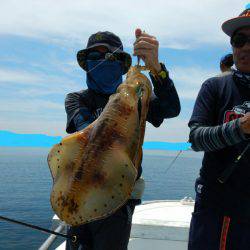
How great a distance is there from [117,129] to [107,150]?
0.16m

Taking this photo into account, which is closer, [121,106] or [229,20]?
[121,106]

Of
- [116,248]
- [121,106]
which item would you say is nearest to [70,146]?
[121,106]

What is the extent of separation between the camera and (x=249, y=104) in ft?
10.8

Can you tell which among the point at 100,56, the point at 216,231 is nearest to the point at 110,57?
the point at 100,56

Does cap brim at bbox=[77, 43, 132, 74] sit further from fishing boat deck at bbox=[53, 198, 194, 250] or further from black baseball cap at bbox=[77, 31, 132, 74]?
fishing boat deck at bbox=[53, 198, 194, 250]

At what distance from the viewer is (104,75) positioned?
3.57 metres

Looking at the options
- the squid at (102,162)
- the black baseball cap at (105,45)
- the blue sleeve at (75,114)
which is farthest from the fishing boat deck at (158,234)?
the squid at (102,162)

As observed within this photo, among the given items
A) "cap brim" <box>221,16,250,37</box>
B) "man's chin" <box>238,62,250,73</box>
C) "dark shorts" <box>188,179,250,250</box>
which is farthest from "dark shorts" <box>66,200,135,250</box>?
"cap brim" <box>221,16,250,37</box>

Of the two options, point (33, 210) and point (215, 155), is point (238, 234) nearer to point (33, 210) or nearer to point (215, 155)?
point (215, 155)

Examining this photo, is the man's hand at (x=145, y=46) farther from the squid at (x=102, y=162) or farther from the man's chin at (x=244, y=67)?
the man's chin at (x=244, y=67)

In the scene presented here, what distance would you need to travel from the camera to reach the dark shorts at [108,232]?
3.38 metres

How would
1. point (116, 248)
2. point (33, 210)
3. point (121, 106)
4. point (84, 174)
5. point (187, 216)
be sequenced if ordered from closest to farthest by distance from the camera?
point (84, 174) → point (121, 106) → point (116, 248) → point (187, 216) → point (33, 210)

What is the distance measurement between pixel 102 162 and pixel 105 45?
5.21ft

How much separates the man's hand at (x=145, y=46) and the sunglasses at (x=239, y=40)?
0.93 m
